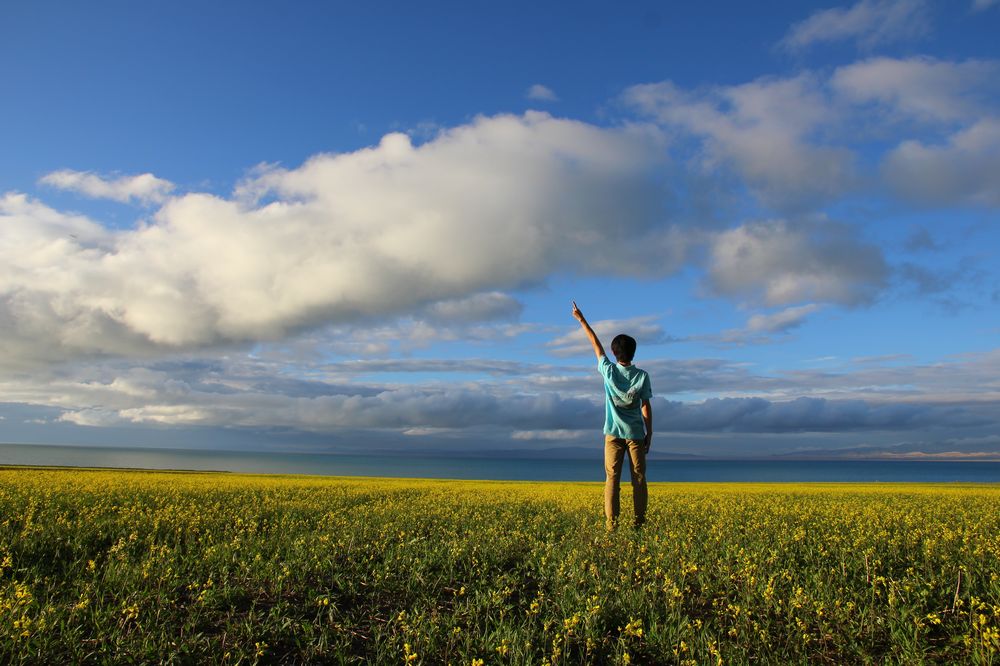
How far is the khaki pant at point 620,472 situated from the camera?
30.8ft

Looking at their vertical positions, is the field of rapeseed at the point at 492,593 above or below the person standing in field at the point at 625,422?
below

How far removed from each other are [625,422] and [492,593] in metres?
4.22

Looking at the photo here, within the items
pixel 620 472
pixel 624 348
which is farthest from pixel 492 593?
pixel 624 348

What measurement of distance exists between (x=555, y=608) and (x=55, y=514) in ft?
30.8

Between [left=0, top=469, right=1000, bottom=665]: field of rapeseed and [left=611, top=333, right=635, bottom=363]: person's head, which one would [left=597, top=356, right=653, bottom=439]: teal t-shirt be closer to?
[left=611, top=333, right=635, bottom=363]: person's head

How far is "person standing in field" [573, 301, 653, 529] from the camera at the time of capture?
9.30 metres

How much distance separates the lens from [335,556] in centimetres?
738

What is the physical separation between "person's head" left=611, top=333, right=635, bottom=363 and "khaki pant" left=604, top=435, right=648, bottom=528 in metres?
1.34

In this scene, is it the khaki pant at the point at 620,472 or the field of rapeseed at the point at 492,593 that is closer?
the field of rapeseed at the point at 492,593

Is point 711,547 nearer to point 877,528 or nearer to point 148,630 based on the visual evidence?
point 877,528

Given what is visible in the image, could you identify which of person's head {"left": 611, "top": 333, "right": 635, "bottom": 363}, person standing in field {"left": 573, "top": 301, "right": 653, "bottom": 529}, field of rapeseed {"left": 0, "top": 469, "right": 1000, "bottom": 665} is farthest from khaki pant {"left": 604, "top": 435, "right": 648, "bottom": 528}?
person's head {"left": 611, "top": 333, "right": 635, "bottom": 363}

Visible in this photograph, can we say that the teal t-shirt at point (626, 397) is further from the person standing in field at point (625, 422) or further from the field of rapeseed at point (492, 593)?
the field of rapeseed at point (492, 593)

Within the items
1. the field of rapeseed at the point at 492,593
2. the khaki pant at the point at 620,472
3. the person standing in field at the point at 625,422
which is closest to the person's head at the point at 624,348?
the person standing in field at the point at 625,422

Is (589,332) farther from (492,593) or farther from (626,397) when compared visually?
(492,593)
